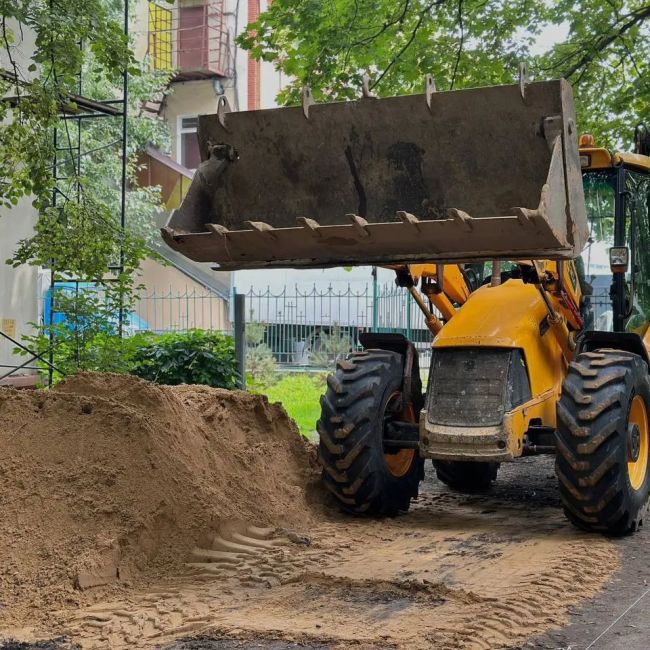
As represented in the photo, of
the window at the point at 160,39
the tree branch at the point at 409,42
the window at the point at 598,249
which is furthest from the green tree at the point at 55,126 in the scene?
the window at the point at 160,39

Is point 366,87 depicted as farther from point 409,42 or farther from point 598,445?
point 409,42

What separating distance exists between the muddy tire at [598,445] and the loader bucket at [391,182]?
1039mm

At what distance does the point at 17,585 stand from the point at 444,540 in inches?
114

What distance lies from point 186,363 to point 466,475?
456cm

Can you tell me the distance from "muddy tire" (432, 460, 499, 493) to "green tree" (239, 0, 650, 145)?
5861mm

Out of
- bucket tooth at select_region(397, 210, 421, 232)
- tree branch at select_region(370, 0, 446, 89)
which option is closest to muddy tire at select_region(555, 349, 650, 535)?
bucket tooth at select_region(397, 210, 421, 232)

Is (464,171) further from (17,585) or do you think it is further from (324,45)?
(324,45)

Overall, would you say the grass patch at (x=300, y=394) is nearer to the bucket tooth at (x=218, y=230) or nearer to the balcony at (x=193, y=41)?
the bucket tooth at (x=218, y=230)

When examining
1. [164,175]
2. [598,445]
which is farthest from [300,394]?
[164,175]

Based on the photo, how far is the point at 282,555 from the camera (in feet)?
21.9

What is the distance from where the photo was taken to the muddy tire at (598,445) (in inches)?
273

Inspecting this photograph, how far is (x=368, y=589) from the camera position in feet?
19.6

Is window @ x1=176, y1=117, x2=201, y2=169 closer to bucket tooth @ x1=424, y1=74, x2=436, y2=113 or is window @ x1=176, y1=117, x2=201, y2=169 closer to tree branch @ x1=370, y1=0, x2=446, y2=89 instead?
tree branch @ x1=370, y1=0, x2=446, y2=89

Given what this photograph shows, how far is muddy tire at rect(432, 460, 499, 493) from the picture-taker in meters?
9.11
